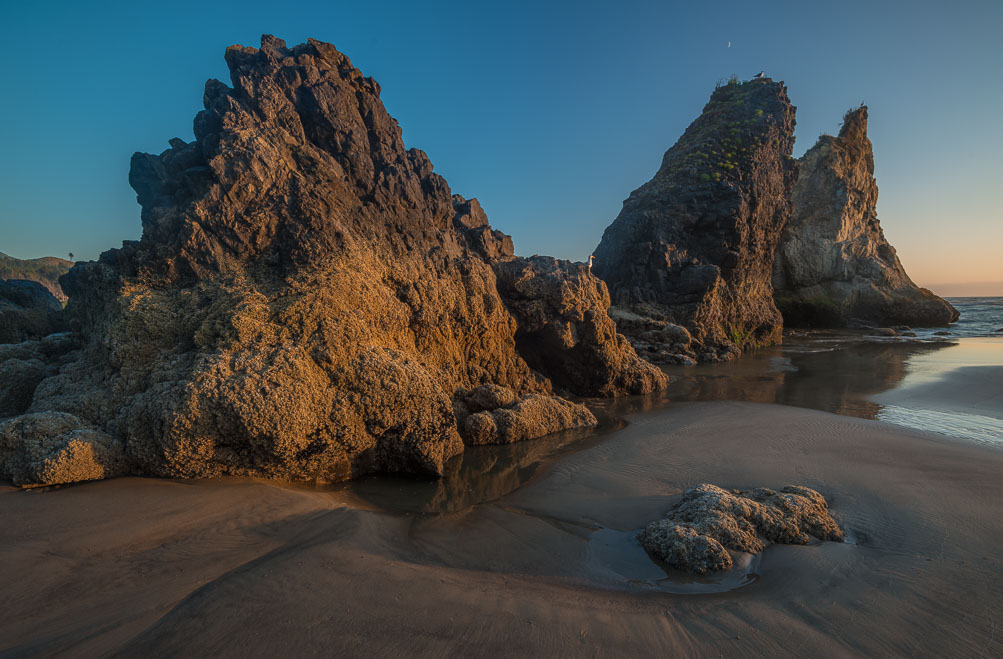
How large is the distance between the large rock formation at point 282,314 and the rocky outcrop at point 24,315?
82.4 inches

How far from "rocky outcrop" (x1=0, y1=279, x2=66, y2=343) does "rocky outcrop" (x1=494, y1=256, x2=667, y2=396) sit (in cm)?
1050

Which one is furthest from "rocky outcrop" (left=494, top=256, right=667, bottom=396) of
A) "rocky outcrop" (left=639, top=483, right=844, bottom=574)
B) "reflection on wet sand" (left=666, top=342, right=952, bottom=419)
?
"rocky outcrop" (left=639, top=483, right=844, bottom=574)

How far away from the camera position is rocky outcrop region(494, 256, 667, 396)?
11.0 m

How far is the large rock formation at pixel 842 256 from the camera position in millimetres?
33250

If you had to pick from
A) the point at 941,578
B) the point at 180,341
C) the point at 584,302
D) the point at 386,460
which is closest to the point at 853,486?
the point at 941,578

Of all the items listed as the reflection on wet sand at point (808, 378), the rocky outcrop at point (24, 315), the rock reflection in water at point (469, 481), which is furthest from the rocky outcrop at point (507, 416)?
the rocky outcrop at point (24, 315)

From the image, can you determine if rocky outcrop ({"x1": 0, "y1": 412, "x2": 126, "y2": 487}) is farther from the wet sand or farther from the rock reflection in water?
the rock reflection in water

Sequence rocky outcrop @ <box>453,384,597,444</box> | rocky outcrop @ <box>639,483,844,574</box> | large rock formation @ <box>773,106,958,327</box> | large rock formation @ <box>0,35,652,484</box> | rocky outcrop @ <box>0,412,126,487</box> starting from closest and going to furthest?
rocky outcrop @ <box>639,483,844,574</box>
rocky outcrop @ <box>0,412,126,487</box>
large rock formation @ <box>0,35,652,484</box>
rocky outcrop @ <box>453,384,597,444</box>
large rock formation @ <box>773,106,958,327</box>

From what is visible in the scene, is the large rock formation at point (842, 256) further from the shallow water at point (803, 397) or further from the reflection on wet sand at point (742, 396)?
the shallow water at point (803, 397)

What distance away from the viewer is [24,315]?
9.19 m

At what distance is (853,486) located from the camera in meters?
5.35

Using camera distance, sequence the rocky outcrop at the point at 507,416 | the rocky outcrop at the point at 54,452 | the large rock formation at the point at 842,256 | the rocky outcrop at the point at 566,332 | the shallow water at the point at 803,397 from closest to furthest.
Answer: the rocky outcrop at the point at 54,452 < the shallow water at the point at 803,397 < the rocky outcrop at the point at 507,416 < the rocky outcrop at the point at 566,332 < the large rock formation at the point at 842,256

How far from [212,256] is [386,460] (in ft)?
14.0

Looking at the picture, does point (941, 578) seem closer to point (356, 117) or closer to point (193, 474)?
point (193, 474)
